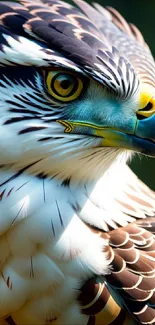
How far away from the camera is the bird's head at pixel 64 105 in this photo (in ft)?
5.69

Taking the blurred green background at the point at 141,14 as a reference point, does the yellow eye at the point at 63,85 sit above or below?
below

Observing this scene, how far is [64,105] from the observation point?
1.76 m

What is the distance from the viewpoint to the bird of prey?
1745 millimetres

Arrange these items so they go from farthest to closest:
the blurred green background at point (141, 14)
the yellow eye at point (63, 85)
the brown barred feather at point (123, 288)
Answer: the blurred green background at point (141, 14)
the brown barred feather at point (123, 288)
the yellow eye at point (63, 85)

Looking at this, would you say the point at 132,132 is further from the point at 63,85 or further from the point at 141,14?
the point at 141,14

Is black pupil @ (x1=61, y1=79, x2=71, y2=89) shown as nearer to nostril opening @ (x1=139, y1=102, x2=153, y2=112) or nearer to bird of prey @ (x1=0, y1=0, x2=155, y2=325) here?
bird of prey @ (x1=0, y1=0, x2=155, y2=325)

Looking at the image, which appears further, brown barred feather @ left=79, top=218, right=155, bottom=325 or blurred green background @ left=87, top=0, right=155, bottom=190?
blurred green background @ left=87, top=0, right=155, bottom=190

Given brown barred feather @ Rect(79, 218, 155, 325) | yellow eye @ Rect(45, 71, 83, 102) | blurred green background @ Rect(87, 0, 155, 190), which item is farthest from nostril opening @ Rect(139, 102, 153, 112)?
blurred green background @ Rect(87, 0, 155, 190)

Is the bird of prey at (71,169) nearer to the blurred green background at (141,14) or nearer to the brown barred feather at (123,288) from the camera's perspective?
the brown barred feather at (123,288)

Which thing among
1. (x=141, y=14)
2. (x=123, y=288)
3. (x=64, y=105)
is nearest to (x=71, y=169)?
(x=64, y=105)

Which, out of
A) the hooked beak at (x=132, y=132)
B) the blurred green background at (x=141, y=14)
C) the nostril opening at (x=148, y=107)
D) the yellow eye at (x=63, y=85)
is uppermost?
the blurred green background at (x=141, y=14)

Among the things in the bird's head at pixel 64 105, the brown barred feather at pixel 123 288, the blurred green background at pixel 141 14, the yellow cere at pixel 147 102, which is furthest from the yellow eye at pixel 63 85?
the blurred green background at pixel 141 14

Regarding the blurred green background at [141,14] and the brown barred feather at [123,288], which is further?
the blurred green background at [141,14]

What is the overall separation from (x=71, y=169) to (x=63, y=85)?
0.20m
